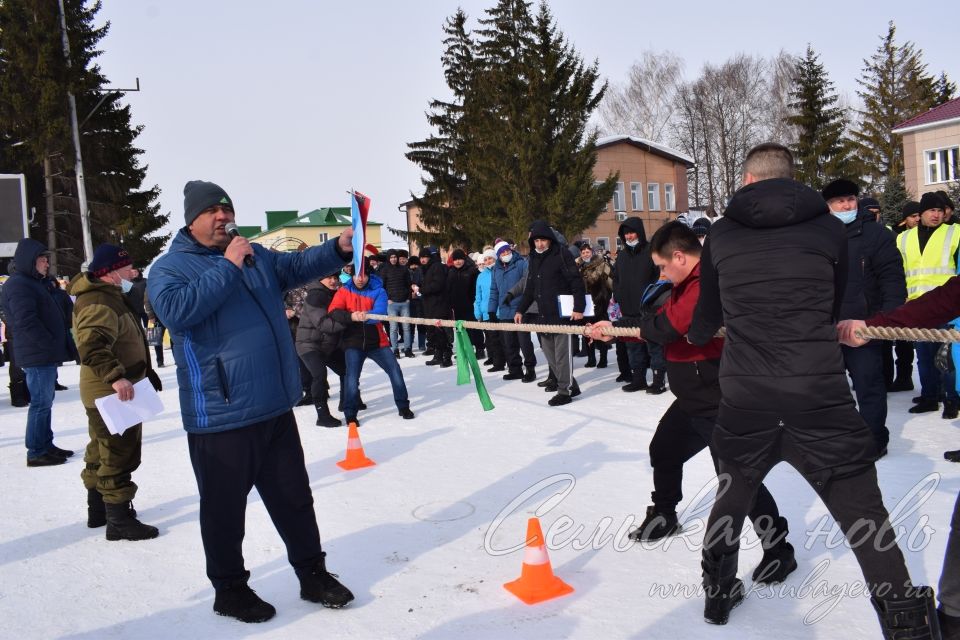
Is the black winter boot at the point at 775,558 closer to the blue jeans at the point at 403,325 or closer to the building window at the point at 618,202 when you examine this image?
the blue jeans at the point at 403,325

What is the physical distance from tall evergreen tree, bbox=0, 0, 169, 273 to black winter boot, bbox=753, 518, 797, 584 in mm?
27576

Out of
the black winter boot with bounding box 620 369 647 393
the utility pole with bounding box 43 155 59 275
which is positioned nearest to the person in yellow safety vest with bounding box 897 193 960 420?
the black winter boot with bounding box 620 369 647 393

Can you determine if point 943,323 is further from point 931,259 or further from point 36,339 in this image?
point 36,339

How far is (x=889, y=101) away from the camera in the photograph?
1551 inches

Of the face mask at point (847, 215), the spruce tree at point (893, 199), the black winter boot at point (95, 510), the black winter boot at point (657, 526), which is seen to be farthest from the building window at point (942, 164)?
the black winter boot at point (95, 510)

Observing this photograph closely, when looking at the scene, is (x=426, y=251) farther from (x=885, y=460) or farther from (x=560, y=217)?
(x=560, y=217)

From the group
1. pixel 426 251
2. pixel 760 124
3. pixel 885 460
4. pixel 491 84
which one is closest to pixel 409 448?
pixel 885 460

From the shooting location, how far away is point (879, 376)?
5.48m

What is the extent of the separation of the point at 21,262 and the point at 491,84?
2299 centimetres

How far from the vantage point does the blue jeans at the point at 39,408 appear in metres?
6.92

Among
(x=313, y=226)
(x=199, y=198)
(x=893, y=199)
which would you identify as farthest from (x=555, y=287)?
(x=313, y=226)

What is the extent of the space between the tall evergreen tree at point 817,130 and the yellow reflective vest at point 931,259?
29.9 meters

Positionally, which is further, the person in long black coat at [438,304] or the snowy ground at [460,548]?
the person in long black coat at [438,304]

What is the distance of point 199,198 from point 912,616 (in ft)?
11.6
